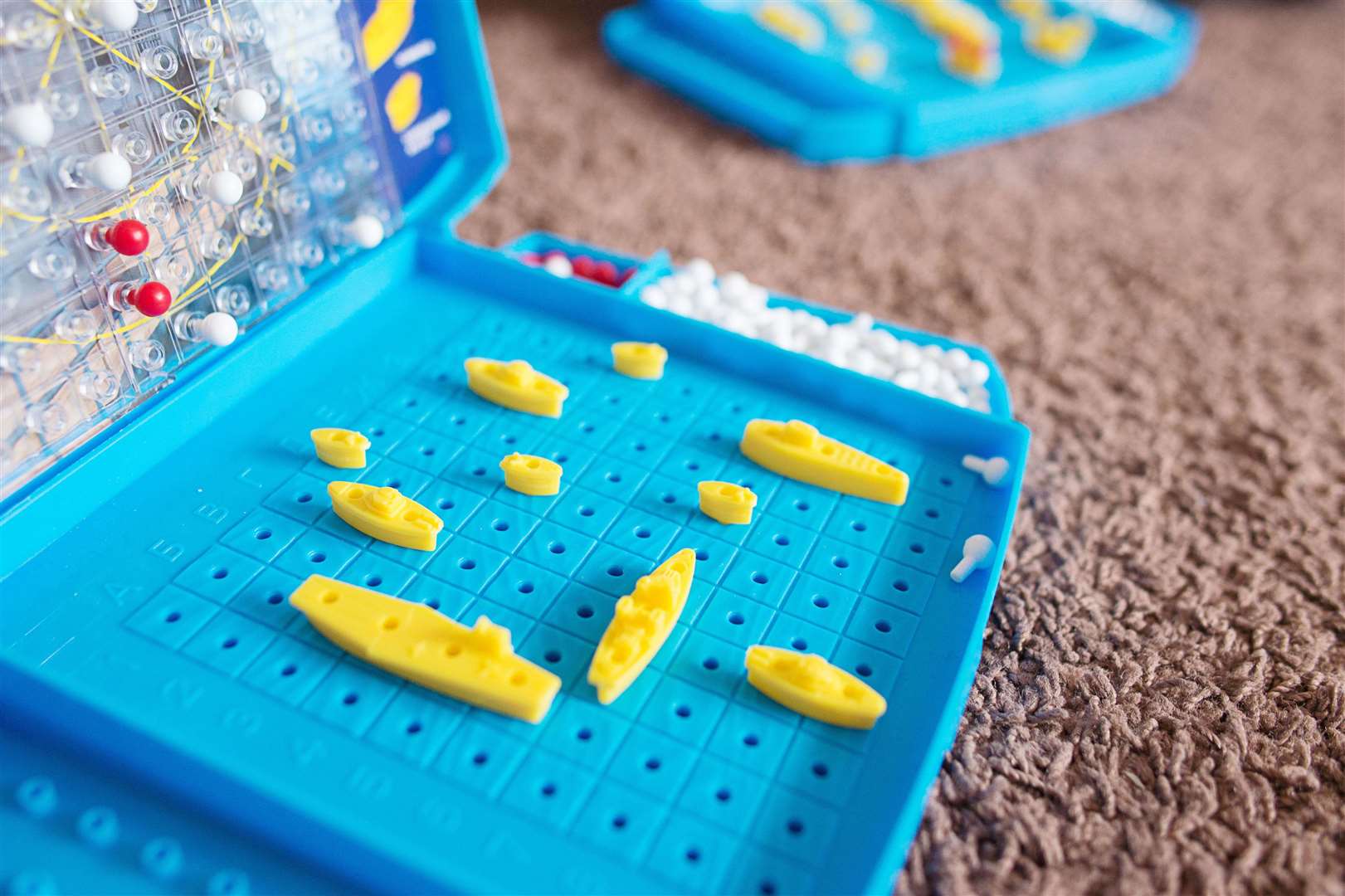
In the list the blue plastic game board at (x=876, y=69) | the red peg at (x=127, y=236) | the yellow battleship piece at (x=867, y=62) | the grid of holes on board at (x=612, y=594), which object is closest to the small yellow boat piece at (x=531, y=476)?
the grid of holes on board at (x=612, y=594)

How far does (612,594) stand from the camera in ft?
1.96

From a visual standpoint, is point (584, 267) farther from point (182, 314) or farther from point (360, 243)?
point (182, 314)

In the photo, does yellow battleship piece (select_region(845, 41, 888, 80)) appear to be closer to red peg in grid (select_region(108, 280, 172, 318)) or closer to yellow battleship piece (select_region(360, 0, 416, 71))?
yellow battleship piece (select_region(360, 0, 416, 71))

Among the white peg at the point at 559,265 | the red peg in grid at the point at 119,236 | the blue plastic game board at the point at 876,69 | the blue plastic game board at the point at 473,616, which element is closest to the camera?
the blue plastic game board at the point at 473,616

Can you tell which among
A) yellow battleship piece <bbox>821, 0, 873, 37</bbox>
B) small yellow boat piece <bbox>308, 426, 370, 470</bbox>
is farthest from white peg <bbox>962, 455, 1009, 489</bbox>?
yellow battleship piece <bbox>821, 0, 873, 37</bbox>

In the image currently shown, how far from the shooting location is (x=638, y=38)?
1.45 m

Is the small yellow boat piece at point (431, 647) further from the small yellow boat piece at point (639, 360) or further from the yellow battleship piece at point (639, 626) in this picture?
the small yellow boat piece at point (639, 360)

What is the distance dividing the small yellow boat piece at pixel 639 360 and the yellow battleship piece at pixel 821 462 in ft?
0.31

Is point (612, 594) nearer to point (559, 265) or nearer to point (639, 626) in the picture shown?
point (639, 626)

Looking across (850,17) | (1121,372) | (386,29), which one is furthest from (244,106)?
(850,17)

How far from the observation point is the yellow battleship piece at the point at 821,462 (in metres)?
0.68

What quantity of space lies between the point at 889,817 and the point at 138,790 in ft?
1.15

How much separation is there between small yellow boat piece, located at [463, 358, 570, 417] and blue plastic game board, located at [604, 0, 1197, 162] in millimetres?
648

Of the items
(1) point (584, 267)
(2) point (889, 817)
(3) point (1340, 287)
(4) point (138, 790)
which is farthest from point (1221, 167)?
(4) point (138, 790)
